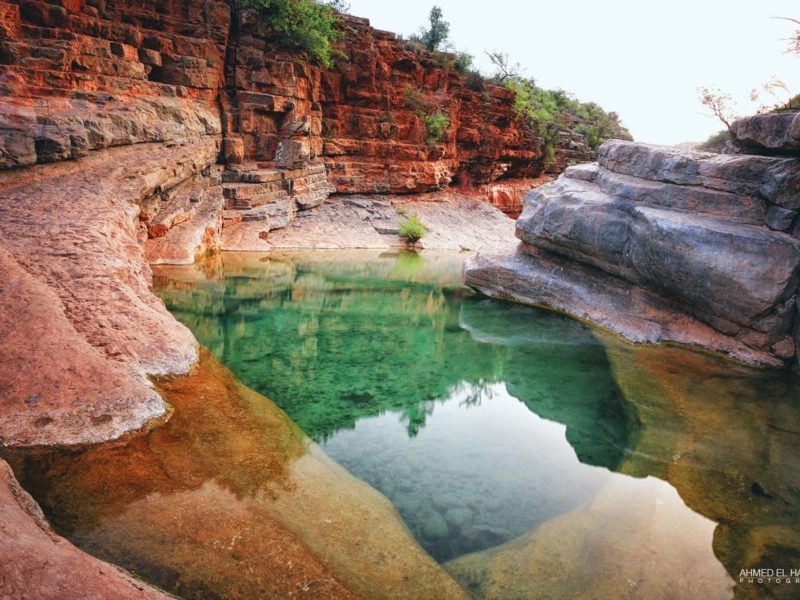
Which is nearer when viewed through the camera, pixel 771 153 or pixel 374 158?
pixel 771 153

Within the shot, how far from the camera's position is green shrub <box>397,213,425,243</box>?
1588 cm

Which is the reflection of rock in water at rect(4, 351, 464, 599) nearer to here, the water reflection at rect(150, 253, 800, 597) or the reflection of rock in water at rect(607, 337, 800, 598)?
the water reflection at rect(150, 253, 800, 597)

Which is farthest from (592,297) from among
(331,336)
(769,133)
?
(331,336)

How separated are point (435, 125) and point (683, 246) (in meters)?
14.2

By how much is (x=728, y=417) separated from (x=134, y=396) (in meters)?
5.32

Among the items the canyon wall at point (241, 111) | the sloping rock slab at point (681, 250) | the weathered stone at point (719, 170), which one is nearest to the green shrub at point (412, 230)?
the canyon wall at point (241, 111)

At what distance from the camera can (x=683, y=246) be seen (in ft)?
21.9

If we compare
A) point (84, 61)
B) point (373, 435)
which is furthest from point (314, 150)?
point (373, 435)

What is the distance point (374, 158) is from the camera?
18359 mm

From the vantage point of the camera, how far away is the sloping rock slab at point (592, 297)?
691 cm

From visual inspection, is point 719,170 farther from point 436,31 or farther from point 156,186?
point 436,31

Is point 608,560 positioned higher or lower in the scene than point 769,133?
lower

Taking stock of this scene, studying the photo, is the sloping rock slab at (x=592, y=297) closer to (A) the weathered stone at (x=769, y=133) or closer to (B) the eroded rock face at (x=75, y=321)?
(A) the weathered stone at (x=769, y=133)

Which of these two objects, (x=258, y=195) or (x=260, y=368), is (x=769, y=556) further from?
(x=258, y=195)
